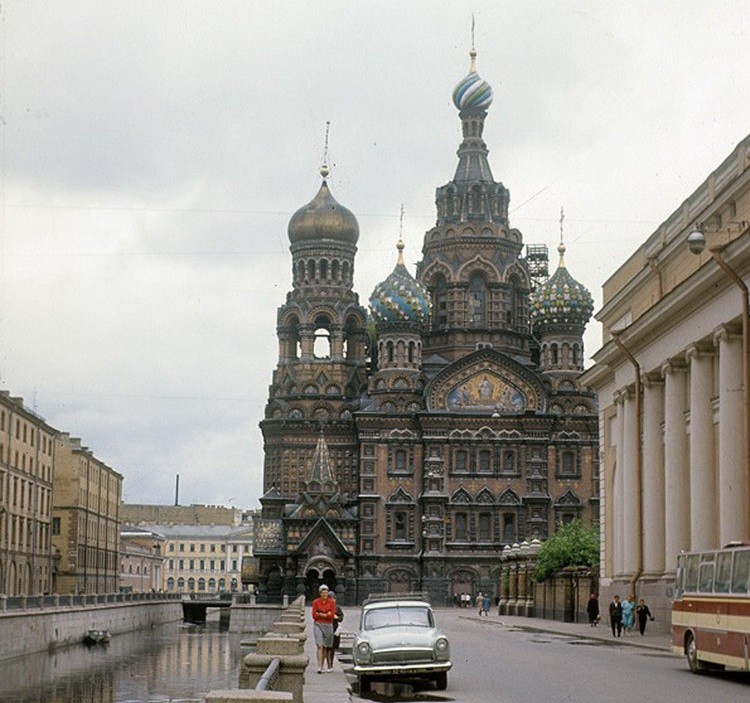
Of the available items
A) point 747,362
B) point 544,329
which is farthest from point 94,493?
point 747,362

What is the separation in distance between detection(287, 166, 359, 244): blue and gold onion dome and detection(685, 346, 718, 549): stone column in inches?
2731

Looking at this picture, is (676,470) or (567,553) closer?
(676,470)

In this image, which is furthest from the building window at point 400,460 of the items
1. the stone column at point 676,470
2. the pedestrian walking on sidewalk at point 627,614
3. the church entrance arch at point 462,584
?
the stone column at point 676,470

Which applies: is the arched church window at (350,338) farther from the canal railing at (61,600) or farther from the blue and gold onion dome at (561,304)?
the canal railing at (61,600)

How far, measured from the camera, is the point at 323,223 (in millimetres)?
107250

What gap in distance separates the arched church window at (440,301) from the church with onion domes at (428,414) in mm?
102

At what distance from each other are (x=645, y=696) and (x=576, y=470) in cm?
7682

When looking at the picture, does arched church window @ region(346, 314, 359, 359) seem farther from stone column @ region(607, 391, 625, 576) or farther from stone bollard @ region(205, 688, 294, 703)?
stone bollard @ region(205, 688, 294, 703)

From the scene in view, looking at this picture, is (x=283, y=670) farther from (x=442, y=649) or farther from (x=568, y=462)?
(x=568, y=462)

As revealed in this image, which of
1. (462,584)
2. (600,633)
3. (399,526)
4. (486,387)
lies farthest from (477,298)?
(600,633)

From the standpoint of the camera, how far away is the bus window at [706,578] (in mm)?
26375

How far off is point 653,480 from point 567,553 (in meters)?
16.5

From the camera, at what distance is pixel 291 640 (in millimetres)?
20312

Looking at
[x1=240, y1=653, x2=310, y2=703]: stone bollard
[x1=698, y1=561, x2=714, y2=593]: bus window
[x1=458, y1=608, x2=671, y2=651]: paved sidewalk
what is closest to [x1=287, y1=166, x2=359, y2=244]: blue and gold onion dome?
[x1=458, y1=608, x2=671, y2=651]: paved sidewalk
